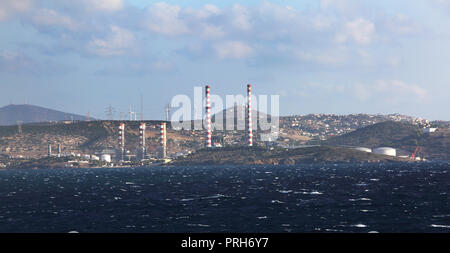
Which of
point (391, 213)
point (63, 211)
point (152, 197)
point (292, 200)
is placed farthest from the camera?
point (152, 197)

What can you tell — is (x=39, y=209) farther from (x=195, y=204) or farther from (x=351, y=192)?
(x=351, y=192)
